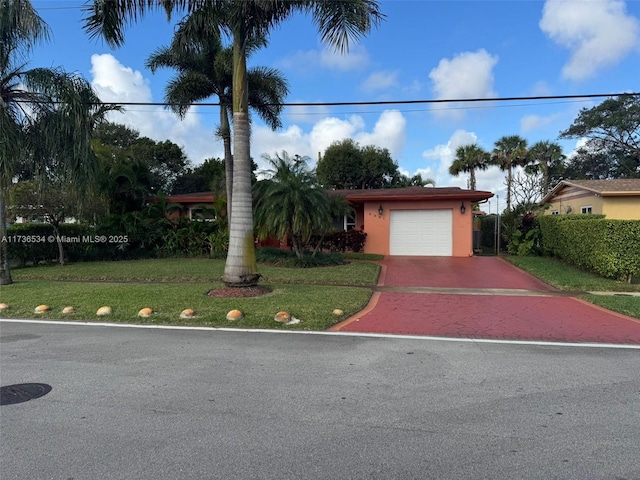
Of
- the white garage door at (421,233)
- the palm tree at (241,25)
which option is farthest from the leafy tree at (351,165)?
the palm tree at (241,25)

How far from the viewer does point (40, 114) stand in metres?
11.9

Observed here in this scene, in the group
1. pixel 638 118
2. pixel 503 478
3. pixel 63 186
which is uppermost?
pixel 638 118

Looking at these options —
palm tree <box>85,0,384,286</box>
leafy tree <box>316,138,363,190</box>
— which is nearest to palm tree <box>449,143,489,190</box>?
leafy tree <box>316,138,363,190</box>

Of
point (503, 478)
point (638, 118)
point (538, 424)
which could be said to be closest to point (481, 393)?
point (538, 424)

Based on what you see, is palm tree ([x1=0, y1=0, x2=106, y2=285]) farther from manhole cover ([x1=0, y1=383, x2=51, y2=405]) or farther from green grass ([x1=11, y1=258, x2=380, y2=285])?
manhole cover ([x1=0, y1=383, x2=51, y2=405])

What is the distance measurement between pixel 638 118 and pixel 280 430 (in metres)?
42.0

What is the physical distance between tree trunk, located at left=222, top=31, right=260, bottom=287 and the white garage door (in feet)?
34.5

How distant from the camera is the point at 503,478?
292 cm

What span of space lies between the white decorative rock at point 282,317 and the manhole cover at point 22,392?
152 inches

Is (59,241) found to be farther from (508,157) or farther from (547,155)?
(547,155)

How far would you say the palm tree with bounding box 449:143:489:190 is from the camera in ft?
121

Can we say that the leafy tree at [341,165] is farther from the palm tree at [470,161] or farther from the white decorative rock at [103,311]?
the white decorative rock at [103,311]

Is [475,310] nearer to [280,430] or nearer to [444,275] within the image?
[444,275]

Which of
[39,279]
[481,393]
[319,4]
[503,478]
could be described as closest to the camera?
[503,478]
